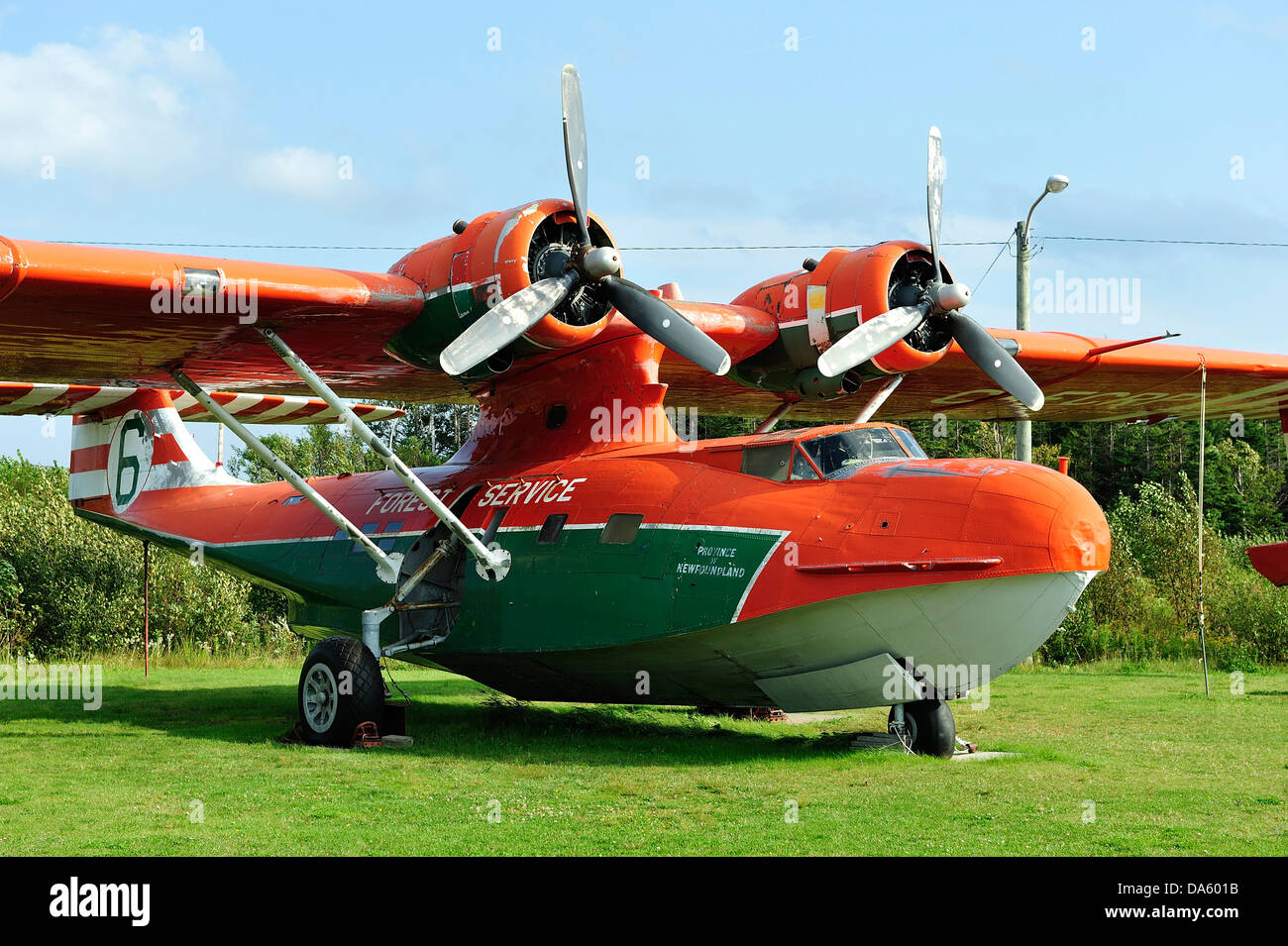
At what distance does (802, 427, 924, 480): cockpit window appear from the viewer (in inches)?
409

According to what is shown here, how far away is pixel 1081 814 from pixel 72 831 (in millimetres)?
6503

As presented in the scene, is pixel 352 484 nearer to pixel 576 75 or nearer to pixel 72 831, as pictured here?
pixel 576 75

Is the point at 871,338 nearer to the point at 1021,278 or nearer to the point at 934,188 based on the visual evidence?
the point at 934,188

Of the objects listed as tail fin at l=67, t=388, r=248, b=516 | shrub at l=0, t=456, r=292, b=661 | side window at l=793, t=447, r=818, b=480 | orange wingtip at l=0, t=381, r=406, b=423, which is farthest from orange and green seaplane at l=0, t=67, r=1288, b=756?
shrub at l=0, t=456, r=292, b=661

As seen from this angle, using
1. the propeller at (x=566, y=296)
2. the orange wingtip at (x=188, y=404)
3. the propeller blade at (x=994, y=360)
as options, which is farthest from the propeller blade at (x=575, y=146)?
the orange wingtip at (x=188, y=404)

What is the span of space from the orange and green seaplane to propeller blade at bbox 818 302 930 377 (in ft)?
0.11

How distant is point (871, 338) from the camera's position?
1169 cm

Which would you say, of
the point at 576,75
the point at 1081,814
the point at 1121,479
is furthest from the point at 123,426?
the point at 1121,479

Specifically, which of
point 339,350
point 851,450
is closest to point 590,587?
point 851,450

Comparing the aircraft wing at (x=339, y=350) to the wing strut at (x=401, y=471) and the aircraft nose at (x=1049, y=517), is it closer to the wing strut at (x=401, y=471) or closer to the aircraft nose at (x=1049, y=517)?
the wing strut at (x=401, y=471)

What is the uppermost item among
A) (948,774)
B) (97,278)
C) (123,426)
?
(97,278)

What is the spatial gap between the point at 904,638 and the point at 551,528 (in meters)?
3.62
